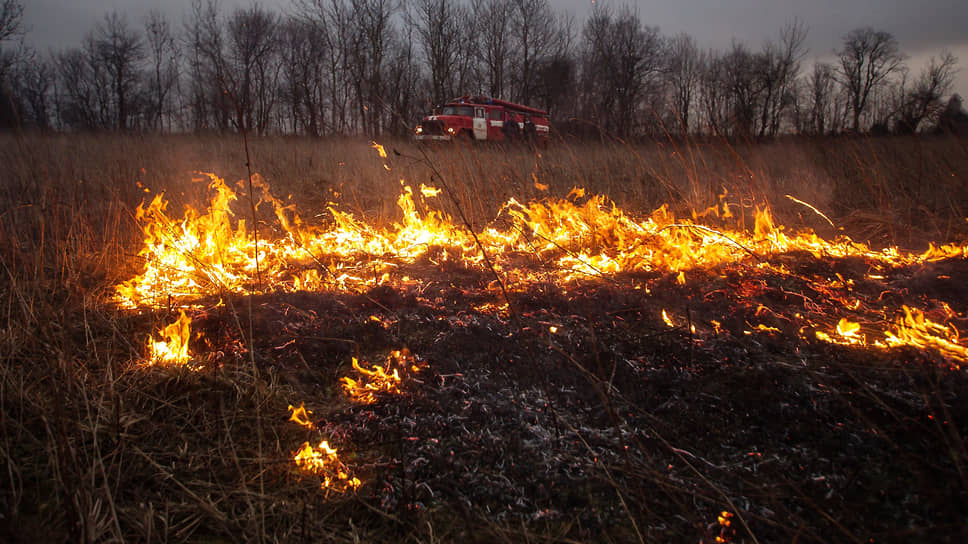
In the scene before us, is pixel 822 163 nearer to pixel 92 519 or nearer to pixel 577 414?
pixel 577 414

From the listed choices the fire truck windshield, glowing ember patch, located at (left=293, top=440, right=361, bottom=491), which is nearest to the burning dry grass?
glowing ember patch, located at (left=293, top=440, right=361, bottom=491)

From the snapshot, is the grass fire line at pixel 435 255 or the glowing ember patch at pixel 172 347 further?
the grass fire line at pixel 435 255

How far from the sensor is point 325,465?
4.86ft

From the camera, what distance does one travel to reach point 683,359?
6.42ft

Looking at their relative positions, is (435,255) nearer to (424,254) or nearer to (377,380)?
(424,254)

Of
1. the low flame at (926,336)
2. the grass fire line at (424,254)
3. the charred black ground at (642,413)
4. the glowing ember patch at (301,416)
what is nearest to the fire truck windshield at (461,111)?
the grass fire line at (424,254)

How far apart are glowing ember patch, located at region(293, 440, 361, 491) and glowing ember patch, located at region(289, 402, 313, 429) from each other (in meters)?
0.12

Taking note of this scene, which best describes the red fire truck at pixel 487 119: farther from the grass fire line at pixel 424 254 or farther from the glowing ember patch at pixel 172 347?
the glowing ember patch at pixel 172 347

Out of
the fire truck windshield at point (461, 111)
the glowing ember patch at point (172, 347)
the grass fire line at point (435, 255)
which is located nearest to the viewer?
the glowing ember patch at point (172, 347)

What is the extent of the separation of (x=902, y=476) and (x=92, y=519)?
2226 mm

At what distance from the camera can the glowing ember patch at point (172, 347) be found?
6.50 ft

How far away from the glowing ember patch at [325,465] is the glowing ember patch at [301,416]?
0.12 metres

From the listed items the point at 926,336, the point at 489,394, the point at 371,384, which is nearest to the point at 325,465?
the point at 371,384

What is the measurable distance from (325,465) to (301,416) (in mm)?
308
